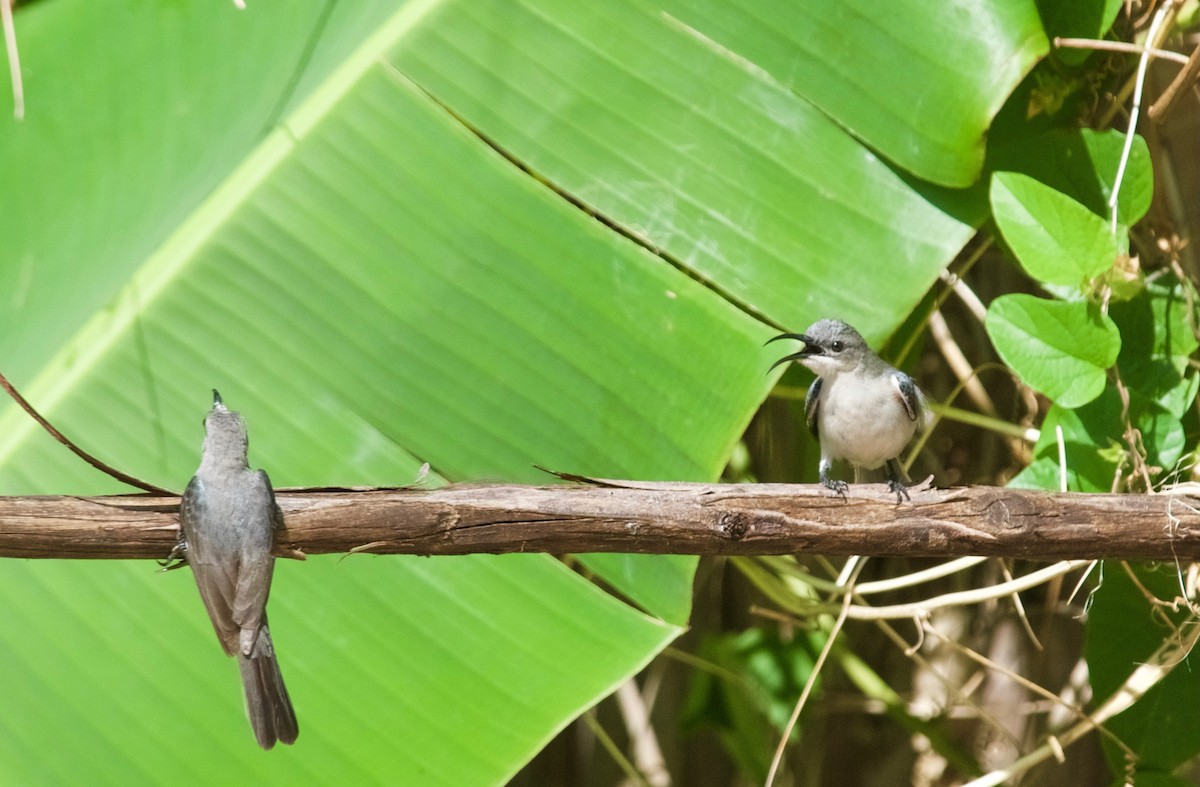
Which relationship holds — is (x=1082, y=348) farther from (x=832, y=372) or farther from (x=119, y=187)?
(x=119, y=187)

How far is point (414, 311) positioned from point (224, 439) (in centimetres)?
67

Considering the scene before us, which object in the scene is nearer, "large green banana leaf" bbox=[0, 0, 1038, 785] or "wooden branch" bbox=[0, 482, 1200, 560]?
"wooden branch" bbox=[0, 482, 1200, 560]

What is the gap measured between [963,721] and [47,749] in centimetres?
273

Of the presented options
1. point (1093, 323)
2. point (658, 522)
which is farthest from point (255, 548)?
point (1093, 323)

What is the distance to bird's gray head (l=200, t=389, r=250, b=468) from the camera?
177cm

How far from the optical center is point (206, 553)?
5.47 feet

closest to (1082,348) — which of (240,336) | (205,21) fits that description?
(240,336)

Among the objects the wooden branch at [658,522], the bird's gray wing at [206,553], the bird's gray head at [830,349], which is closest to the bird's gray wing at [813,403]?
the bird's gray head at [830,349]

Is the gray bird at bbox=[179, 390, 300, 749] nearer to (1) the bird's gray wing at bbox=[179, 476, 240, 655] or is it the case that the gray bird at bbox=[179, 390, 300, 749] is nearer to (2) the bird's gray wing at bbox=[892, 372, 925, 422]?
(1) the bird's gray wing at bbox=[179, 476, 240, 655]

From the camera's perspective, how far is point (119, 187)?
2.51m

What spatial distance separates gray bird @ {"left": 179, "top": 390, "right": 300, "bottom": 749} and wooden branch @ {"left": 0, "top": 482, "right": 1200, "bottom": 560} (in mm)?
50

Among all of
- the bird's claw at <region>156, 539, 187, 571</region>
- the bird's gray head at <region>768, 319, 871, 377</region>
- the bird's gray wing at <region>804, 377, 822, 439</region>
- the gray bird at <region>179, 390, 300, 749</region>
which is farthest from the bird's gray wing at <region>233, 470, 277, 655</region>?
the bird's gray wing at <region>804, 377, 822, 439</region>

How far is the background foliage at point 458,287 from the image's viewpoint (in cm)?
227

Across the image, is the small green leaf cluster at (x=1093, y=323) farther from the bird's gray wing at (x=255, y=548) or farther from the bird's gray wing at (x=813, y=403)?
the bird's gray wing at (x=255, y=548)
